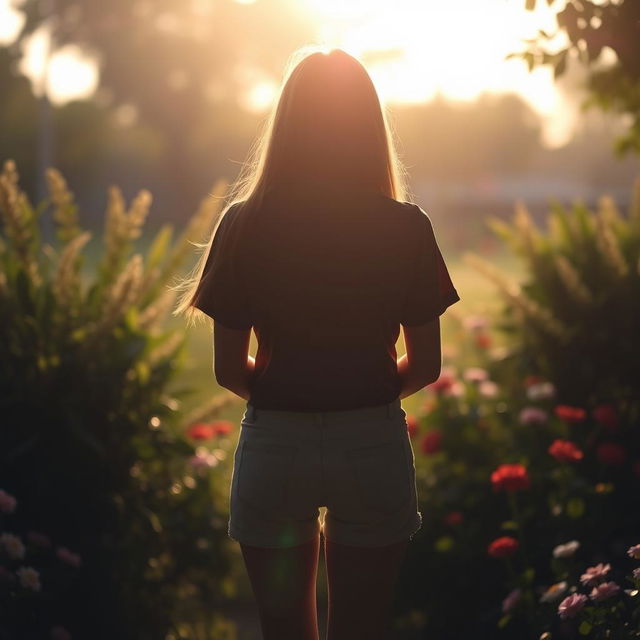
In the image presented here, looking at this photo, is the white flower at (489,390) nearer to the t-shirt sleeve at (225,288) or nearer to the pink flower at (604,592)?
the pink flower at (604,592)

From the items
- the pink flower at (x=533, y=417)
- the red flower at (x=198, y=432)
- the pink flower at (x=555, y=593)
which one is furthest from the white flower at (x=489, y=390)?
the pink flower at (x=555, y=593)

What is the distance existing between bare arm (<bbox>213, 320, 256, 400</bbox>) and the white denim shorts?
100 mm

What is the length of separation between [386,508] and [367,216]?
0.69 m

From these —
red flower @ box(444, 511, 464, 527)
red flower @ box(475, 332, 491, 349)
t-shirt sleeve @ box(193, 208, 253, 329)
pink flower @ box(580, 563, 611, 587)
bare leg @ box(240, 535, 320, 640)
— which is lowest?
pink flower @ box(580, 563, 611, 587)

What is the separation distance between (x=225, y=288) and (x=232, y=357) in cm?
18

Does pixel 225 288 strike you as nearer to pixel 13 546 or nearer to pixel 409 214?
pixel 409 214

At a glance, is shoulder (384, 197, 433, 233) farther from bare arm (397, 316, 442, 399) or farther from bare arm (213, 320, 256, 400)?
bare arm (213, 320, 256, 400)

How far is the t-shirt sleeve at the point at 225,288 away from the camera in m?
2.35

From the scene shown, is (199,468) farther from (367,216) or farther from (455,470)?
(367,216)

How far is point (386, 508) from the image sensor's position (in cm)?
238

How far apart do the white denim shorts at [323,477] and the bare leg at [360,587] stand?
3cm

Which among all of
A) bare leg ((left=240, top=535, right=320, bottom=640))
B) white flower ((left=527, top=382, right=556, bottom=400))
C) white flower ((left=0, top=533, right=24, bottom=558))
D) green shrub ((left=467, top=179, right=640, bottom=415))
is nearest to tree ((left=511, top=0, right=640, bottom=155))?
green shrub ((left=467, top=179, right=640, bottom=415))

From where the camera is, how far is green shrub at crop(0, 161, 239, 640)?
377cm

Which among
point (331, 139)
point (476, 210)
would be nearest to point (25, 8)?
point (476, 210)
